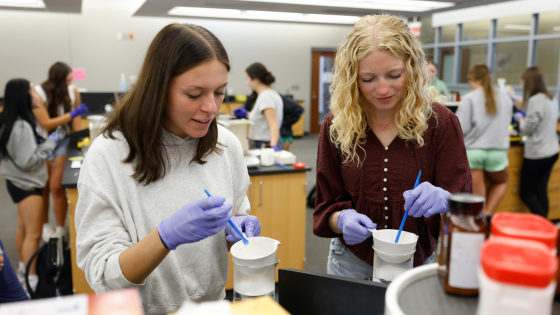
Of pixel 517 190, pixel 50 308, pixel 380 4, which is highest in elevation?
pixel 380 4

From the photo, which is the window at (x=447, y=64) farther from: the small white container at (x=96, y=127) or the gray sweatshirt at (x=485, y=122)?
the small white container at (x=96, y=127)

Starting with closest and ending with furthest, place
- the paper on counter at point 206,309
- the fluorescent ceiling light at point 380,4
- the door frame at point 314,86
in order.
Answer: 1. the paper on counter at point 206,309
2. the fluorescent ceiling light at point 380,4
3. the door frame at point 314,86

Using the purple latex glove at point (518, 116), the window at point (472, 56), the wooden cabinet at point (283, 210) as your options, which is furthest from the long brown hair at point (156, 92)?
the window at point (472, 56)

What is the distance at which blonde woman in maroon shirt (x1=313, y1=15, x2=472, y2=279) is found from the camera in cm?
126

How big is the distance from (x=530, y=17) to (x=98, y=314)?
8553mm

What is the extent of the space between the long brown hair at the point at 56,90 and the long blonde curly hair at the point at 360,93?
3.56 metres

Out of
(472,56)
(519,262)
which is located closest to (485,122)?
(519,262)

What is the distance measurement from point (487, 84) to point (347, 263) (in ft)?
9.37

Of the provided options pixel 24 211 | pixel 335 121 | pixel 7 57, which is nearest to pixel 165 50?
pixel 335 121

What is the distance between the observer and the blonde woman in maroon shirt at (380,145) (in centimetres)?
126

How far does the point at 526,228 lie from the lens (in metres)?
0.53

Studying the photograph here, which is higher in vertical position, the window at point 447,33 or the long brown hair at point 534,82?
the window at point 447,33

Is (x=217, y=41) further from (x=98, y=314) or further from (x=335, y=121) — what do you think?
(x=98, y=314)

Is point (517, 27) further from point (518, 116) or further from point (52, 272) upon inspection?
point (52, 272)
